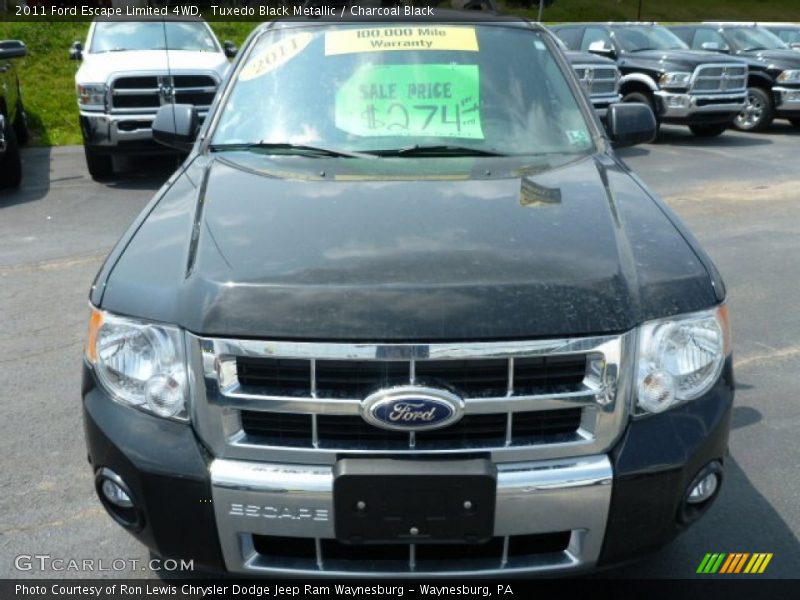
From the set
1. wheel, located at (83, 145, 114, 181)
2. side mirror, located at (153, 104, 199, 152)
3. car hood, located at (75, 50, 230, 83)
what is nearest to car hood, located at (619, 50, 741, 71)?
car hood, located at (75, 50, 230, 83)

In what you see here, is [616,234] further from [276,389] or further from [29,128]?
→ [29,128]

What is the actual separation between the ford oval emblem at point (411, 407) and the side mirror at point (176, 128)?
2.45 meters

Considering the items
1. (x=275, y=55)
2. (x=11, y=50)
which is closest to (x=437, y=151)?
(x=275, y=55)

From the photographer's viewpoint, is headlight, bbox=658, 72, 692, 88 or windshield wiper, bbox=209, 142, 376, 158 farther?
headlight, bbox=658, 72, 692, 88

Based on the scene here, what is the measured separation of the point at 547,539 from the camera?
2.46 metres

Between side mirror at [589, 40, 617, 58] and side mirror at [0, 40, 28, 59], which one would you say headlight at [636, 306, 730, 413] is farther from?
side mirror at [589, 40, 617, 58]

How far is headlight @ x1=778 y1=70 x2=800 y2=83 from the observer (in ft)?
48.1

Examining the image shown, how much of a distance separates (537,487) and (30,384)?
3211 mm

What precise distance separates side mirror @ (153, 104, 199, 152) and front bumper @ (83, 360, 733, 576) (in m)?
2.11

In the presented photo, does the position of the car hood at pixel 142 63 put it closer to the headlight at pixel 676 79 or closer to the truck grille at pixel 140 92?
the truck grille at pixel 140 92

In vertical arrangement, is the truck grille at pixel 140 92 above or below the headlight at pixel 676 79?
above

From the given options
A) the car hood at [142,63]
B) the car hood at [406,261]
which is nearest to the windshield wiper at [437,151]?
the car hood at [406,261]

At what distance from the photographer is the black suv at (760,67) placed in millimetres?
14805

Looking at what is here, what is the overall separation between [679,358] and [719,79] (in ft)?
42.0
